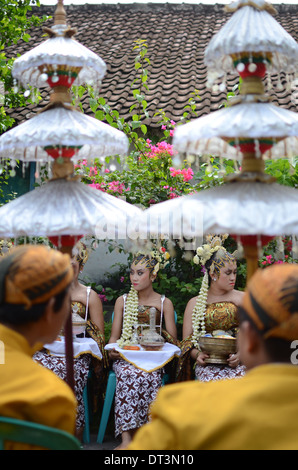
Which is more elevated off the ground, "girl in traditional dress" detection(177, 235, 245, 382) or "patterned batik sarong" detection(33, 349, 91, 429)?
"girl in traditional dress" detection(177, 235, 245, 382)

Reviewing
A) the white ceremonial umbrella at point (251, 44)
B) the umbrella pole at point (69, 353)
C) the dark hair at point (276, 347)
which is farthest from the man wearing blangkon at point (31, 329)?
the white ceremonial umbrella at point (251, 44)

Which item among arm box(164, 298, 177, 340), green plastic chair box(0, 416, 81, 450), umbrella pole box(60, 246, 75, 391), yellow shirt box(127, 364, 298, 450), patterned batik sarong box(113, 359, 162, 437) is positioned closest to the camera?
yellow shirt box(127, 364, 298, 450)

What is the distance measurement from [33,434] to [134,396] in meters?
3.03

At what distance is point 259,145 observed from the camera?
125 inches

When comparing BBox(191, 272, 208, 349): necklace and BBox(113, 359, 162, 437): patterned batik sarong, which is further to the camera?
BBox(191, 272, 208, 349): necklace

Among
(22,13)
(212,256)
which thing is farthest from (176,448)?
(22,13)

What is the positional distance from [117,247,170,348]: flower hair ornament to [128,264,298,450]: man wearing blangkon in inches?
134

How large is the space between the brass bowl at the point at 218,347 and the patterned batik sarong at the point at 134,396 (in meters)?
0.57

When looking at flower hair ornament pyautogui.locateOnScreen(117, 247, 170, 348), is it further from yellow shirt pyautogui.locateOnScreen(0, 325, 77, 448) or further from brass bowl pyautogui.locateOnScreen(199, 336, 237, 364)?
yellow shirt pyautogui.locateOnScreen(0, 325, 77, 448)

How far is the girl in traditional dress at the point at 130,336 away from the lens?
16.6 ft

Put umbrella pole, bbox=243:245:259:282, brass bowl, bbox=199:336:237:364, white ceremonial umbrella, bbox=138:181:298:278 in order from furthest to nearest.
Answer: brass bowl, bbox=199:336:237:364, umbrella pole, bbox=243:245:259:282, white ceremonial umbrella, bbox=138:181:298:278

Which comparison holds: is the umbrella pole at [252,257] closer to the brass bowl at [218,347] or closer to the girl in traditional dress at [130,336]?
the brass bowl at [218,347]

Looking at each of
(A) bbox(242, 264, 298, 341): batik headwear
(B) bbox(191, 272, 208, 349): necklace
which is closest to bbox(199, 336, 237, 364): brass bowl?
(B) bbox(191, 272, 208, 349): necklace

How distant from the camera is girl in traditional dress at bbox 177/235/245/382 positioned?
5184 mm
